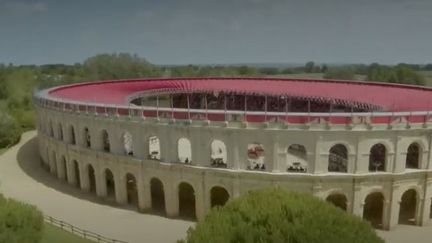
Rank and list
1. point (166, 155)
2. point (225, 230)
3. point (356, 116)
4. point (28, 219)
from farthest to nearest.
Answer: point (166, 155)
point (356, 116)
point (28, 219)
point (225, 230)

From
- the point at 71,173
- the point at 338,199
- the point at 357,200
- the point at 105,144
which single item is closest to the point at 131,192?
the point at 71,173

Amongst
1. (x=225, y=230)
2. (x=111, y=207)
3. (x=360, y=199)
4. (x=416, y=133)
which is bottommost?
(x=111, y=207)

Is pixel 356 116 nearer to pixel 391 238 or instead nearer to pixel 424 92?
pixel 391 238

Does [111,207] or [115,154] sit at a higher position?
[115,154]

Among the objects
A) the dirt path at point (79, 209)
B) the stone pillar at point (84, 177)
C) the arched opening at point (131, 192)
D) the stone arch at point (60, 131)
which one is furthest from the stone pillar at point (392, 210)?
the stone arch at point (60, 131)

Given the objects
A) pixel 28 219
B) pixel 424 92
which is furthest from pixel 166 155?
pixel 424 92

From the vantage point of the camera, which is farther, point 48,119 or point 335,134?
point 48,119

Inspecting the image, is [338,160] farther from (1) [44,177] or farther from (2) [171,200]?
(1) [44,177]
